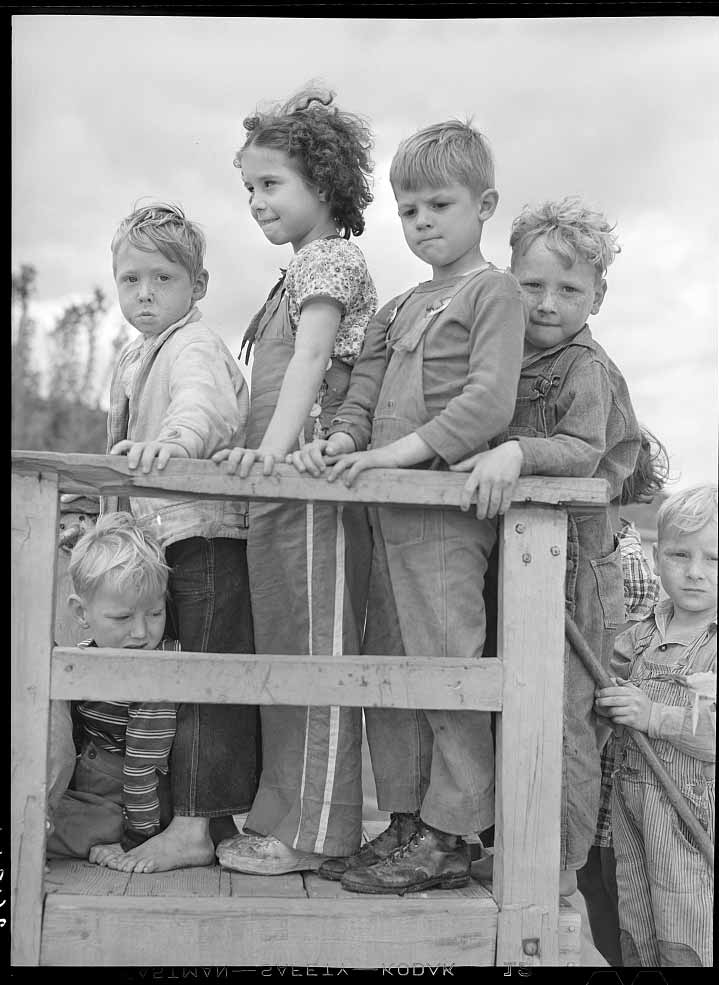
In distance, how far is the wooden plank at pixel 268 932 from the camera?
2.29 m

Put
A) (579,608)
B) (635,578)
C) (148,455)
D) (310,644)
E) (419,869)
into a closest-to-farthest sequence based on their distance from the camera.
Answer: (148,455), (419,869), (310,644), (579,608), (635,578)

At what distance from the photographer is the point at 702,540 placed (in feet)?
9.36

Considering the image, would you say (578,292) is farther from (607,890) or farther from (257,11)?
(607,890)

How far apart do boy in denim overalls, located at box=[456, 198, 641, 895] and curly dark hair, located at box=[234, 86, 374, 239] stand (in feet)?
1.50

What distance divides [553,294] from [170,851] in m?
1.65

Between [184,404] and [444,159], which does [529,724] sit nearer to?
[184,404]

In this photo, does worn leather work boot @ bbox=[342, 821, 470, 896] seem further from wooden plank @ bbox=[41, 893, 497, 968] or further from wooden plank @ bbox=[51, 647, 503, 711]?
wooden plank @ bbox=[51, 647, 503, 711]

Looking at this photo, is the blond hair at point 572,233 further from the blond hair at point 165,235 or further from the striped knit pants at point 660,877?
the striped knit pants at point 660,877

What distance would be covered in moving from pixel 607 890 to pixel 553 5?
2.22 meters

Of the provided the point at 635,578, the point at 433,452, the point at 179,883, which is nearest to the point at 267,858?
the point at 179,883

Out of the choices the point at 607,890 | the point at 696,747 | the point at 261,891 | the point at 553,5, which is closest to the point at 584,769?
the point at 696,747

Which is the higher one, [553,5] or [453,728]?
[553,5]

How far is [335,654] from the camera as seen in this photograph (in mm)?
2531

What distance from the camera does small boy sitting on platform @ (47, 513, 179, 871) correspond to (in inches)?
102
